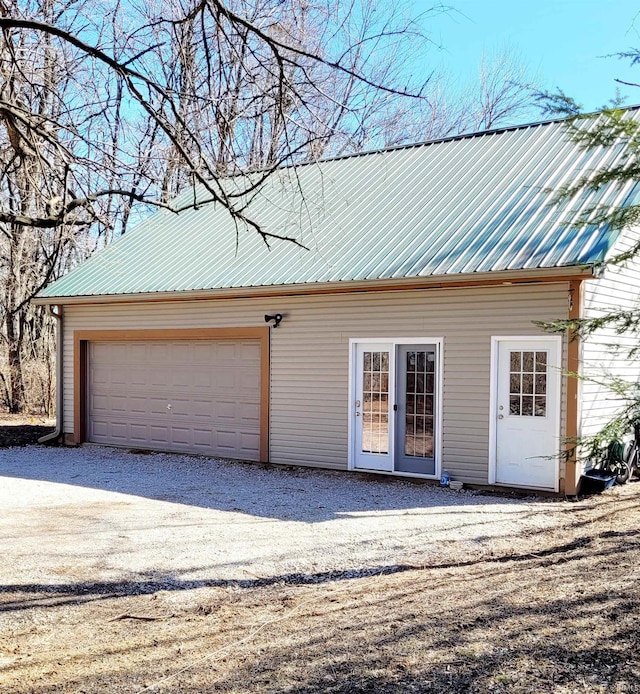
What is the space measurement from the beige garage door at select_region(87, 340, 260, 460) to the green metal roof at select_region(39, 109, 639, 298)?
1.16 meters

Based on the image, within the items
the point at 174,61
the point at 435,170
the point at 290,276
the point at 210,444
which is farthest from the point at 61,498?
the point at 435,170

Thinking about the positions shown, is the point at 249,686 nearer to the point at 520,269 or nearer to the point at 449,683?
the point at 449,683

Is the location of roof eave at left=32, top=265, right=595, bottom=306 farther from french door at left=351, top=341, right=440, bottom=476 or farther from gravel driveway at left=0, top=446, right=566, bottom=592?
gravel driveway at left=0, top=446, right=566, bottom=592

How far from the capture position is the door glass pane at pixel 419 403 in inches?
392

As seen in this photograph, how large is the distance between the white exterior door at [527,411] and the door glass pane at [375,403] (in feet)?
5.34

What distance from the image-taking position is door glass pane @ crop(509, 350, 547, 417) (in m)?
9.06

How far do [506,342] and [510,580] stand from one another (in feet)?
14.4

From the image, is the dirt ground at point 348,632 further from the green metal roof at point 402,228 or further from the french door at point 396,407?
the green metal roof at point 402,228

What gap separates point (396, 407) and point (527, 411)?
183 centimetres

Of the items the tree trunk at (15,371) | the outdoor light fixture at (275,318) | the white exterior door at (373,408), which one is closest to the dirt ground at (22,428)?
the tree trunk at (15,371)

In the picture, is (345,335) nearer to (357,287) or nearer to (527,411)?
(357,287)

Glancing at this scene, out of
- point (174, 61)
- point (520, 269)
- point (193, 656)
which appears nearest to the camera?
point (193, 656)

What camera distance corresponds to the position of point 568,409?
8.78 metres

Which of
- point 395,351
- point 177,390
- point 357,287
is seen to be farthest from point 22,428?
point 395,351
